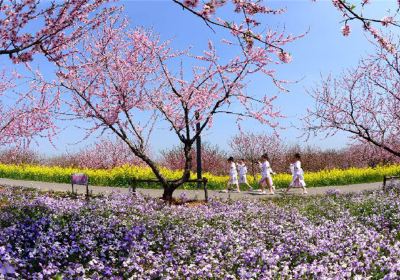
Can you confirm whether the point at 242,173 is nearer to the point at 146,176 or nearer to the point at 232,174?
the point at 232,174

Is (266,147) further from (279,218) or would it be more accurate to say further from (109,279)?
(109,279)

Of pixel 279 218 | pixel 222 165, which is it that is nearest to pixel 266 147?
pixel 222 165

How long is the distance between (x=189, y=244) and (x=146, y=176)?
15424 mm

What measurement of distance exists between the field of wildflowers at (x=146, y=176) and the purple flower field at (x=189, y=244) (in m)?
10.9

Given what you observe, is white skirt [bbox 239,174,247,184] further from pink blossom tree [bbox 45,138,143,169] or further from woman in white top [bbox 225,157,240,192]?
pink blossom tree [bbox 45,138,143,169]

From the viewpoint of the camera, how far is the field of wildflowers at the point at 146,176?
24766mm

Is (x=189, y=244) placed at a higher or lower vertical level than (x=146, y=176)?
lower

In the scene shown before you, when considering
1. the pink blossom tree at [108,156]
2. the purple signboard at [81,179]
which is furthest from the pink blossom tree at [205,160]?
the purple signboard at [81,179]

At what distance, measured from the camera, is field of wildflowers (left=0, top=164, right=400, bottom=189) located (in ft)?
81.3

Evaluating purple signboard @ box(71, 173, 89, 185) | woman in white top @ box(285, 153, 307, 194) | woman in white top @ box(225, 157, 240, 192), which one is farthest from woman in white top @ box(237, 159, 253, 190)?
purple signboard @ box(71, 173, 89, 185)

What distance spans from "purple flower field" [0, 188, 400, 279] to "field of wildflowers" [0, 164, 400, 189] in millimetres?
10942

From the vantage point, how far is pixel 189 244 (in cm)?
907

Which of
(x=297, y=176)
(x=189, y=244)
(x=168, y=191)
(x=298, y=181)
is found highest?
(x=297, y=176)

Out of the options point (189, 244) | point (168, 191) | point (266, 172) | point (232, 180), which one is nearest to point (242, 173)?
point (232, 180)
